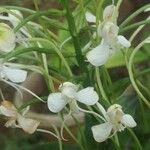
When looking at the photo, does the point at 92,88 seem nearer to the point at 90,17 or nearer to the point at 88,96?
the point at 88,96

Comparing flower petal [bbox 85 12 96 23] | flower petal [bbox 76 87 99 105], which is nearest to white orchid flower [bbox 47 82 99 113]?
flower petal [bbox 76 87 99 105]

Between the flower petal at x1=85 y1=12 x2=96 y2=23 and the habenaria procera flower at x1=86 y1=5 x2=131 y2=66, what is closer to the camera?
the habenaria procera flower at x1=86 y1=5 x2=131 y2=66

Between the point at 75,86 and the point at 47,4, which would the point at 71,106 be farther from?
the point at 47,4

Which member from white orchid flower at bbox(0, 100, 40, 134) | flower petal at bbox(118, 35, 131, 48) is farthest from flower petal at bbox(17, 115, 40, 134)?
flower petal at bbox(118, 35, 131, 48)

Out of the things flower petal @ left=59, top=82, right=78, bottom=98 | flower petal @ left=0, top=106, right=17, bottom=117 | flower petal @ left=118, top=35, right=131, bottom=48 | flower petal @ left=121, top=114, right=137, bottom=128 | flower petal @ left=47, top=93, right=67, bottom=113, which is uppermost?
flower petal @ left=118, top=35, right=131, bottom=48

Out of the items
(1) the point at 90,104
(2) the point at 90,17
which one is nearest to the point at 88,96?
(1) the point at 90,104

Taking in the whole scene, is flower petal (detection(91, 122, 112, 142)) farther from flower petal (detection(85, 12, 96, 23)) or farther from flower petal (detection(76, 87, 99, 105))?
flower petal (detection(85, 12, 96, 23))

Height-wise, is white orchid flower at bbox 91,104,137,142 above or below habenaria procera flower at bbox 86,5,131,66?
below

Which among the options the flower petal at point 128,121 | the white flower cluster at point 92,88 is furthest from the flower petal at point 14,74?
the flower petal at point 128,121
